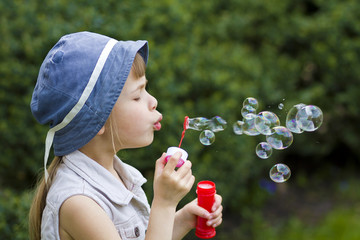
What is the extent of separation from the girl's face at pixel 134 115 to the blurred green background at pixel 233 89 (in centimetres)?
113

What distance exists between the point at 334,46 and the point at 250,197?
1970mm

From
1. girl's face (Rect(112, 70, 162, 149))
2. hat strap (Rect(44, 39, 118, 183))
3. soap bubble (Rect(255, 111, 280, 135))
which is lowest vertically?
soap bubble (Rect(255, 111, 280, 135))

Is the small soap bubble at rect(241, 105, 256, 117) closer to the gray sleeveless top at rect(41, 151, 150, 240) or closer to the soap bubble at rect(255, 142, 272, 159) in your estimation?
the soap bubble at rect(255, 142, 272, 159)

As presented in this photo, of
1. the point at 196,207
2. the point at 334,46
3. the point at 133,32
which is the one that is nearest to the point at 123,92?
the point at 196,207

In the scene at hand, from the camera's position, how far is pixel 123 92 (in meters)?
1.86

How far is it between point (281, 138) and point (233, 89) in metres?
1.49

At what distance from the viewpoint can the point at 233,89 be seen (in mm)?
3938

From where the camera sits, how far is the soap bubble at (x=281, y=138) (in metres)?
2.50

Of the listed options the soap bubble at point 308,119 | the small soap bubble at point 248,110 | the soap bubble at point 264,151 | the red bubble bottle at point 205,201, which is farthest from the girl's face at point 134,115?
the soap bubble at point 308,119

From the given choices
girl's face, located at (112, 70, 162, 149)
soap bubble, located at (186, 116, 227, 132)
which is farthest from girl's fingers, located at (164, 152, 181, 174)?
soap bubble, located at (186, 116, 227, 132)

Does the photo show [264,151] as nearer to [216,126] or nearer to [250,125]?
[250,125]

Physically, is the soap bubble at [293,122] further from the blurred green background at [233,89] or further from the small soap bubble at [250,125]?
the blurred green background at [233,89]

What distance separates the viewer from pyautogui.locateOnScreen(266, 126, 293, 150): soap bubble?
2501 millimetres

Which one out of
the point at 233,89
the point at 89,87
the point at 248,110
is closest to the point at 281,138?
the point at 248,110
